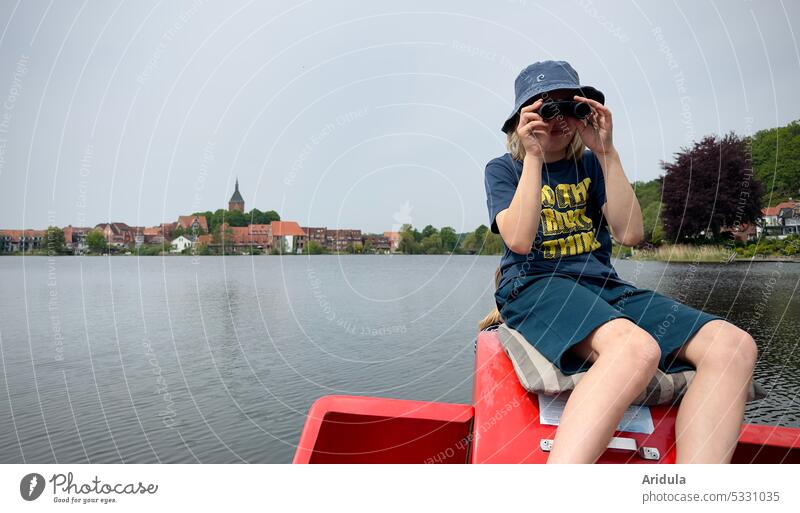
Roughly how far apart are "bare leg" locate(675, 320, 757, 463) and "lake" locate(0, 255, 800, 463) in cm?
306

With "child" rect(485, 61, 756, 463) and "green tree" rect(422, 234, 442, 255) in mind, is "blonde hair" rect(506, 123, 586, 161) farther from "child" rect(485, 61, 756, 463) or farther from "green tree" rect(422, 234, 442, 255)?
"green tree" rect(422, 234, 442, 255)

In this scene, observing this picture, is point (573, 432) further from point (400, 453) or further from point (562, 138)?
point (562, 138)

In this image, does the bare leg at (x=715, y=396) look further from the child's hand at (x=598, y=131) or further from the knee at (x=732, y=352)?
the child's hand at (x=598, y=131)

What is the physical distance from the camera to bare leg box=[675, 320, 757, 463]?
1.54 meters

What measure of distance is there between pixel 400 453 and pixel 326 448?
1.04 feet

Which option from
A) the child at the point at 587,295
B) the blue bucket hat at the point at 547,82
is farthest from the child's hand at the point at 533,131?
the blue bucket hat at the point at 547,82

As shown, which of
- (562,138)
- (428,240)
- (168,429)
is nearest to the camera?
(562,138)

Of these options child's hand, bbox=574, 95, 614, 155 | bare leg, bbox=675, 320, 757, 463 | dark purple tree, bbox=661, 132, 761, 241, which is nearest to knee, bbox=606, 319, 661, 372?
bare leg, bbox=675, 320, 757, 463

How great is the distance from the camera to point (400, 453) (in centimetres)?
207

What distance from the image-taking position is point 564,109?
79.9 inches

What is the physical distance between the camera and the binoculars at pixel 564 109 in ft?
6.52
